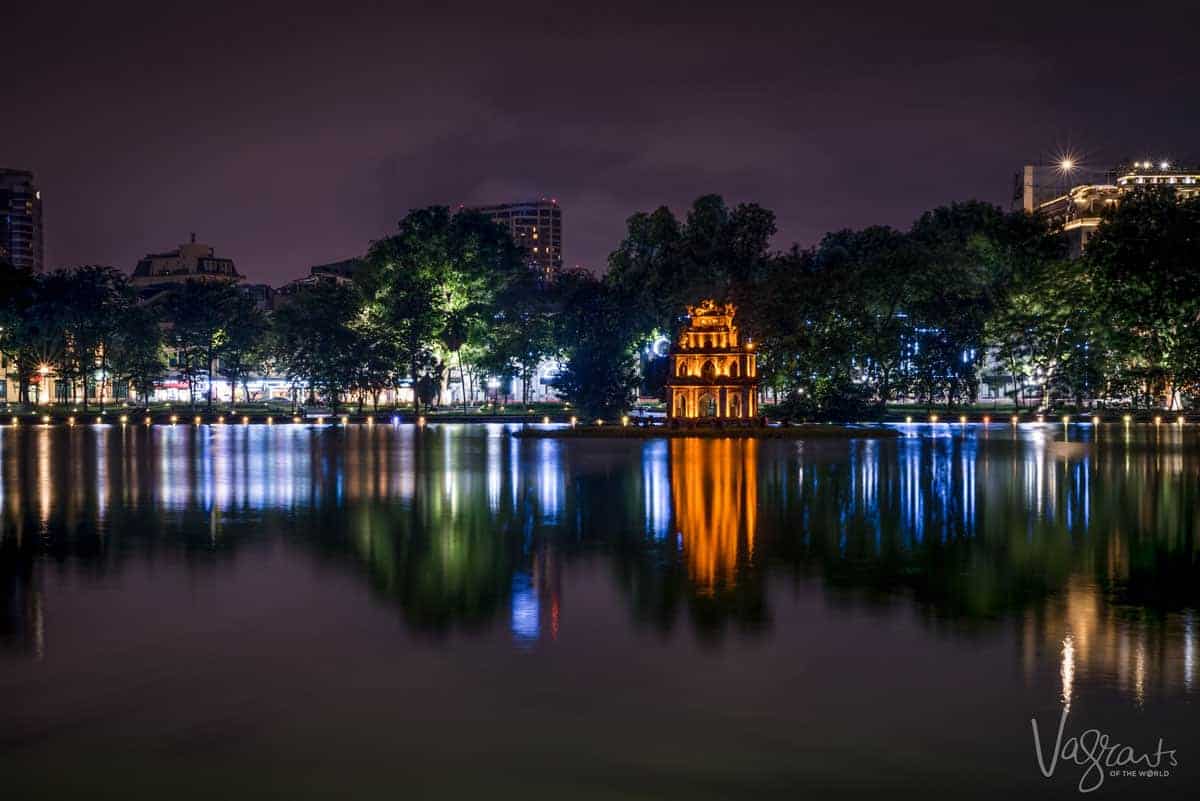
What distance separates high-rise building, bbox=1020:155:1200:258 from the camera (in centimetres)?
14238

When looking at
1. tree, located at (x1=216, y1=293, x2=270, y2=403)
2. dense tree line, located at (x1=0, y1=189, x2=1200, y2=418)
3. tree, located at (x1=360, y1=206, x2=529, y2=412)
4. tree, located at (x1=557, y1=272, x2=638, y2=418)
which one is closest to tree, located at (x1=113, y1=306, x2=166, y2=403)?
dense tree line, located at (x1=0, y1=189, x2=1200, y2=418)

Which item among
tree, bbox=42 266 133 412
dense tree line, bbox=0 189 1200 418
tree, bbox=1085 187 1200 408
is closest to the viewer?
tree, bbox=1085 187 1200 408

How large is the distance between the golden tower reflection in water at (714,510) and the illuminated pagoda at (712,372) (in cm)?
2397

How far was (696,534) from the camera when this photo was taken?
88.9ft

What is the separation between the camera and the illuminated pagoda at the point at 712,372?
82.1m

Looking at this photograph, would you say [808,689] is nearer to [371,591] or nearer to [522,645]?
[522,645]

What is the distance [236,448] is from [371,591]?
145ft

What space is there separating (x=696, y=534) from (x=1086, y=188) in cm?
13342

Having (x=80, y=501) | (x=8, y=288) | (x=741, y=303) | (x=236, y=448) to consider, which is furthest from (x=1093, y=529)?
(x=741, y=303)

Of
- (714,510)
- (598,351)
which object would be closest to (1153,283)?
(598,351)

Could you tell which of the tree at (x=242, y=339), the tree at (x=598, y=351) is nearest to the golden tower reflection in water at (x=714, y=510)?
the tree at (x=598, y=351)

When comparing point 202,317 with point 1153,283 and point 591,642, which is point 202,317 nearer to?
point 1153,283

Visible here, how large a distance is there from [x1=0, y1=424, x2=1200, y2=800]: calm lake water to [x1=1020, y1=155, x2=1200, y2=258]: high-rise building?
116 metres

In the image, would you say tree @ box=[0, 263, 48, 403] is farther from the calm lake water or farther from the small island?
the calm lake water
